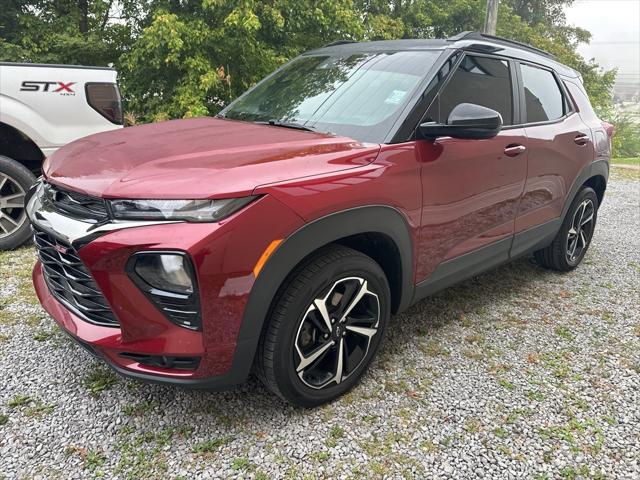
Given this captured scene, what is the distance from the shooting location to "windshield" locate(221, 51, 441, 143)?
8.46 feet

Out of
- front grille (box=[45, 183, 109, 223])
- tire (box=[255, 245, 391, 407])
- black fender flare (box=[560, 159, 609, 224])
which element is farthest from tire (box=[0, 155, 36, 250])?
black fender flare (box=[560, 159, 609, 224])

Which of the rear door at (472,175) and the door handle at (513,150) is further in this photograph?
the door handle at (513,150)

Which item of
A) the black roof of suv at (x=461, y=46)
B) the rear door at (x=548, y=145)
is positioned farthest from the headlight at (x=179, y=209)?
the rear door at (x=548, y=145)

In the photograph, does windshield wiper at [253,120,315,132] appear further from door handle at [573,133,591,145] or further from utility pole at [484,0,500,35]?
utility pole at [484,0,500,35]

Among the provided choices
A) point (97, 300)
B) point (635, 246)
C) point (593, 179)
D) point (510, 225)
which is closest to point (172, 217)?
point (97, 300)

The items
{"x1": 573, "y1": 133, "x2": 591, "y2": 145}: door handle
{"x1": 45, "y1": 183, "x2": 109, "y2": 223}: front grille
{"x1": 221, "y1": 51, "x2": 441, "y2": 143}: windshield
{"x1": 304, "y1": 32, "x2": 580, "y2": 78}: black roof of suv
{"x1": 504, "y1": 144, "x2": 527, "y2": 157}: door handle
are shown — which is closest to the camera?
{"x1": 45, "y1": 183, "x2": 109, "y2": 223}: front grille

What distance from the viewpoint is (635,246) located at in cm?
542

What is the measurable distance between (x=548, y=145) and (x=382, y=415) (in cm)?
231

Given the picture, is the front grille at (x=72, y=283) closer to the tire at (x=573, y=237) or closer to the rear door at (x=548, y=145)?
the rear door at (x=548, y=145)

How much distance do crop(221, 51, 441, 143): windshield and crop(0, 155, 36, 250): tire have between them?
6.32 ft

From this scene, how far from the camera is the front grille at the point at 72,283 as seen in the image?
6.49ft

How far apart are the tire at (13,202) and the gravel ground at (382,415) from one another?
96 centimetres

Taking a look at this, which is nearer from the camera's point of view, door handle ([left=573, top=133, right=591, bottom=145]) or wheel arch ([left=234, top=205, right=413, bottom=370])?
wheel arch ([left=234, top=205, right=413, bottom=370])

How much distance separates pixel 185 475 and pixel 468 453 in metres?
1.21
